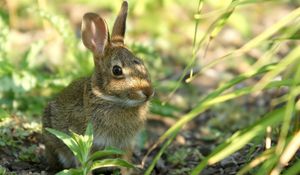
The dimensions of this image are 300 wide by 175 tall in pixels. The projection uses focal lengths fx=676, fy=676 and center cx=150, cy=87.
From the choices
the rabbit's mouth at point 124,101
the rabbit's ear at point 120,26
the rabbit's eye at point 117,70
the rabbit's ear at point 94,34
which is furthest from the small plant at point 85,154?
the rabbit's ear at point 120,26

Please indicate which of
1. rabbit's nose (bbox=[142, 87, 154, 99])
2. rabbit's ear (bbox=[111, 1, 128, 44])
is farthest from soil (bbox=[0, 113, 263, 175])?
rabbit's ear (bbox=[111, 1, 128, 44])

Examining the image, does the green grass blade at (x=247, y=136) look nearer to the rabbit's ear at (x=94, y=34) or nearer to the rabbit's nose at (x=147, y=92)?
the rabbit's nose at (x=147, y=92)

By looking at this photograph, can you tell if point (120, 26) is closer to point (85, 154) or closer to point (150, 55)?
point (150, 55)

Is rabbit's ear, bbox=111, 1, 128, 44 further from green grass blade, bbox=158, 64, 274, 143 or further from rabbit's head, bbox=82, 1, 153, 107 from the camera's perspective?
green grass blade, bbox=158, 64, 274, 143

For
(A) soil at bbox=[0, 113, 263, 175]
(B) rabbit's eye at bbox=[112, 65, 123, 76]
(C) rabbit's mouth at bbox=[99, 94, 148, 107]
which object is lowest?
(A) soil at bbox=[0, 113, 263, 175]

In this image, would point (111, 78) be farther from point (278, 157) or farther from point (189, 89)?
point (189, 89)
